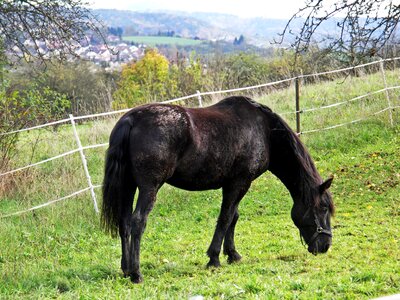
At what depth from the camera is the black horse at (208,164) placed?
5.43 metres

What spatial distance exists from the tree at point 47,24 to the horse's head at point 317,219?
14.7ft

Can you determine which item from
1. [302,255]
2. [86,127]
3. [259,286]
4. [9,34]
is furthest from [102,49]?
[259,286]

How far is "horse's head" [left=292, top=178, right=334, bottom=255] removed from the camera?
6.28 m

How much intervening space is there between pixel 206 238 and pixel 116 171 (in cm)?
243

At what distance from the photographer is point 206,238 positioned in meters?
7.47

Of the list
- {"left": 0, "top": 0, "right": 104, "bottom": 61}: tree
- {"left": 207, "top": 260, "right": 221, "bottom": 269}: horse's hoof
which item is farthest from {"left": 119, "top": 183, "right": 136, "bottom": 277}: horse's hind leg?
{"left": 0, "top": 0, "right": 104, "bottom": 61}: tree

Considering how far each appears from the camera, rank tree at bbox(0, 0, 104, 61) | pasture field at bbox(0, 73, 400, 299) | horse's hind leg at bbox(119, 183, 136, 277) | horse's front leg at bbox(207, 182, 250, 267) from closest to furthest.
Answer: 1. pasture field at bbox(0, 73, 400, 299)
2. horse's hind leg at bbox(119, 183, 136, 277)
3. horse's front leg at bbox(207, 182, 250, 267)
4. tree at bbox(0, 0, 104, 61)

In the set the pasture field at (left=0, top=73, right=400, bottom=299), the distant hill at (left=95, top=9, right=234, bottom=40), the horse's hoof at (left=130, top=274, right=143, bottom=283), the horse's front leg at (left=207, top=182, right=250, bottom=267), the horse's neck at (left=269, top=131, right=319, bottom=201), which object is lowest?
the distant hill at (left=95, top=9, right=234, bottom=40)

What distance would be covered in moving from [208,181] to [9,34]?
4.65 m

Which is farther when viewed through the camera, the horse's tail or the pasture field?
the horse's tail

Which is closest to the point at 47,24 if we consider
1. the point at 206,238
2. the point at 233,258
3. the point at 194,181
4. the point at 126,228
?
the point at 206,238

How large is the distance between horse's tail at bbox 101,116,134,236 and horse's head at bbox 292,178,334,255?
6.91ft

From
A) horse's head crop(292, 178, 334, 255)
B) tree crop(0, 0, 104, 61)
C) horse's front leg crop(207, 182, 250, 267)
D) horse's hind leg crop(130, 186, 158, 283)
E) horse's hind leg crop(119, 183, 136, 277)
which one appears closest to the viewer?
horse's hind leg crop(130, 186, 158, 283)

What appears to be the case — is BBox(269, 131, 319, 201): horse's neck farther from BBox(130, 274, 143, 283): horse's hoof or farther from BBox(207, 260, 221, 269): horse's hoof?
BBox(130, 274, 143, 283): horse's hoof
